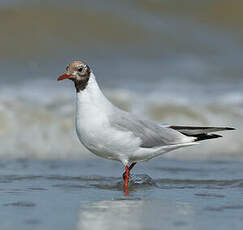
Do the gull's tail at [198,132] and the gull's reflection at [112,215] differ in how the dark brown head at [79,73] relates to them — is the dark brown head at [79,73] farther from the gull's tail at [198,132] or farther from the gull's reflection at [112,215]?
the gull's reflection at [112,215]

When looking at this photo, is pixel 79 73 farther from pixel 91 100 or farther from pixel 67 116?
pixel 67 116

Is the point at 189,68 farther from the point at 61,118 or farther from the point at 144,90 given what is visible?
the point at 61,118

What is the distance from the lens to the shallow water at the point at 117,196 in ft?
12.1

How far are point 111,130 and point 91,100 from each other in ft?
0.94

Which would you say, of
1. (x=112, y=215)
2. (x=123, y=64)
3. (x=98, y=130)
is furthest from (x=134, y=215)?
(x=123, y=64)

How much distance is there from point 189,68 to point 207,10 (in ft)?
8.15

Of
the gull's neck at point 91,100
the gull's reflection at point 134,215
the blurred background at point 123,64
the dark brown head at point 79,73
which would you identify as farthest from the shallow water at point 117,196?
the blurred background at point 123,64

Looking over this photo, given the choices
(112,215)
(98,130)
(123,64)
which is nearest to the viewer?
(112,215)

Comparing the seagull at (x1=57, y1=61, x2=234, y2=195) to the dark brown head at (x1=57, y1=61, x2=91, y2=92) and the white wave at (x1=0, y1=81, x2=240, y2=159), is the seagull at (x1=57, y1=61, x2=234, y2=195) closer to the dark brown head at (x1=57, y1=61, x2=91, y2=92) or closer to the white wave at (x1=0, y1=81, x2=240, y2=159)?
the dark brown head at (x1=57, y1=61, x2=91, y2=92)

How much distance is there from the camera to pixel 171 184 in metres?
5.24

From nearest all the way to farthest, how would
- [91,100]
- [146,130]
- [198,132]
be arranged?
1. [91,100]
2. [146,130]
3. [198,132]

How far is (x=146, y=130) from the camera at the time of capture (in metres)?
5.21

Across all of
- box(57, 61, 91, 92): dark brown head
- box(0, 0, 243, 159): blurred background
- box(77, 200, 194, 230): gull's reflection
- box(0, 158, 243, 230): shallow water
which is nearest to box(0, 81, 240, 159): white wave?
box(0, 0, 243, 159): blurred background

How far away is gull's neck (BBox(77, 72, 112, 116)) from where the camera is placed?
4950mm
